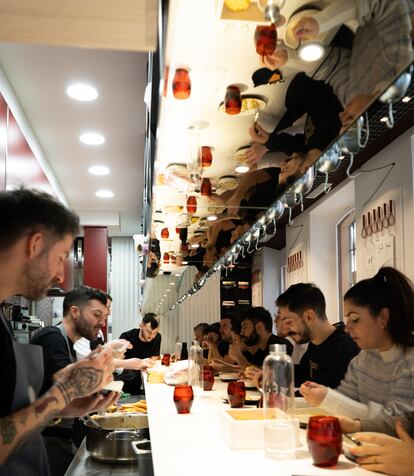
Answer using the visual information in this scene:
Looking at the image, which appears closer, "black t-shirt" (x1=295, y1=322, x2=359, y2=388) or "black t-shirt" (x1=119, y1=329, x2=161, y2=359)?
"black t-shirt" (x1=295, y1=322, x2=359, y2=388)

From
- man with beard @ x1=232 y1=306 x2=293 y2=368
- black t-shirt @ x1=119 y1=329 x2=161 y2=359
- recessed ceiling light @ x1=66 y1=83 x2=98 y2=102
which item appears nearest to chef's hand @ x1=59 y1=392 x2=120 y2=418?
recessed ceiling light @ x1=66 y1=83 x2=98 y2=102

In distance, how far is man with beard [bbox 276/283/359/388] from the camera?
3.32 metres

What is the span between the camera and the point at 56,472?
2.95 m

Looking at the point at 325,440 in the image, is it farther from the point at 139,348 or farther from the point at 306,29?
the point at 139,348

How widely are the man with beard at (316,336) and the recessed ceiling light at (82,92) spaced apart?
220 centimetres

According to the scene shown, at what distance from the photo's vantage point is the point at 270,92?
2152mm

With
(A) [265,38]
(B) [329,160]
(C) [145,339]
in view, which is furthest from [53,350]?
(C) [145,339]

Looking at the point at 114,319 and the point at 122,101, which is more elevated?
the point at 122,101

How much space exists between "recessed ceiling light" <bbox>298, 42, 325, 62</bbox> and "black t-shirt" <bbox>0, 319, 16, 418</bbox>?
122cm

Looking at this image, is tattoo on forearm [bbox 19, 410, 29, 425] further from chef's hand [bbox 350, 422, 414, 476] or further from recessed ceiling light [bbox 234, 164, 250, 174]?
recessed ceiling light [bbox 234, 164, 250, 174]

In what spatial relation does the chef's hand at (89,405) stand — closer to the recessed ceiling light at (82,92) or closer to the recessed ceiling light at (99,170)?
the recessed ceiling light at (82,92)

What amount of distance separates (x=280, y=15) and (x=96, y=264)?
768 centimetres

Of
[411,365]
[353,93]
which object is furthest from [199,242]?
[353,93]

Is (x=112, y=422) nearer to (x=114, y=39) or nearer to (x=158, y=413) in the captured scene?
(x=158, y=413)
